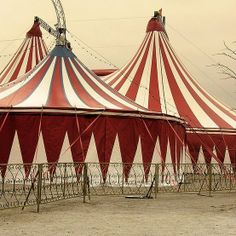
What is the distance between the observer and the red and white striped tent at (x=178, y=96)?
1656cm

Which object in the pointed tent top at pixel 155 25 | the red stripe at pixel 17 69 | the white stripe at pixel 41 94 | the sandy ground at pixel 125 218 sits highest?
the pointed tent top at pixel 155 25

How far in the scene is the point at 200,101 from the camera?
1722 centimetres

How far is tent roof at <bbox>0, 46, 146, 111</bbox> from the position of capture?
38.9 ft

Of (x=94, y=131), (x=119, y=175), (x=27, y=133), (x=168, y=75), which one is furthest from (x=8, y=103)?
(x=168, y=75)

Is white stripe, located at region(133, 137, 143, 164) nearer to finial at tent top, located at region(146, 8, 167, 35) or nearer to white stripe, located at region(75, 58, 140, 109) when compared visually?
white stripe, located at region(75, 58, 140, 109)

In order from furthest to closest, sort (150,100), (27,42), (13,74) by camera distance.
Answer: (27,42) → (13,74) → (150,100)

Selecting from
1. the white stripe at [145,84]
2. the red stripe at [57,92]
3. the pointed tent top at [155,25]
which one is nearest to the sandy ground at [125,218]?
the red stripe at [57,92]

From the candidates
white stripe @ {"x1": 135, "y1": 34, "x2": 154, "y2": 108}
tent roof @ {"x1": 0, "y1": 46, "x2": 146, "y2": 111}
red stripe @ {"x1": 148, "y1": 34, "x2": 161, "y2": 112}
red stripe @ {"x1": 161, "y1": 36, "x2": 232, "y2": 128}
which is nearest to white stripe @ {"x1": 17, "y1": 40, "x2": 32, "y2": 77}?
white stripe @ {"x1": 135, "y1": 34, "x2": 154, "y2": 108}

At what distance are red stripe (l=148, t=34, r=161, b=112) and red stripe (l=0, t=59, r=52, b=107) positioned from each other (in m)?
4.06

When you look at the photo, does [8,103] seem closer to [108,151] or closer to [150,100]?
[108,151]

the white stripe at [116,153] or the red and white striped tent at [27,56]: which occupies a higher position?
the red and white striped tent at [27,56]

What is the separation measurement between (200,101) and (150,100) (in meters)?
1.94

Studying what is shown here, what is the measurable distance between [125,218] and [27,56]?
17.2 m

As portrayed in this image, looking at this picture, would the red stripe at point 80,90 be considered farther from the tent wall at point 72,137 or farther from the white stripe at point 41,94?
the tent wall at point 72,137
